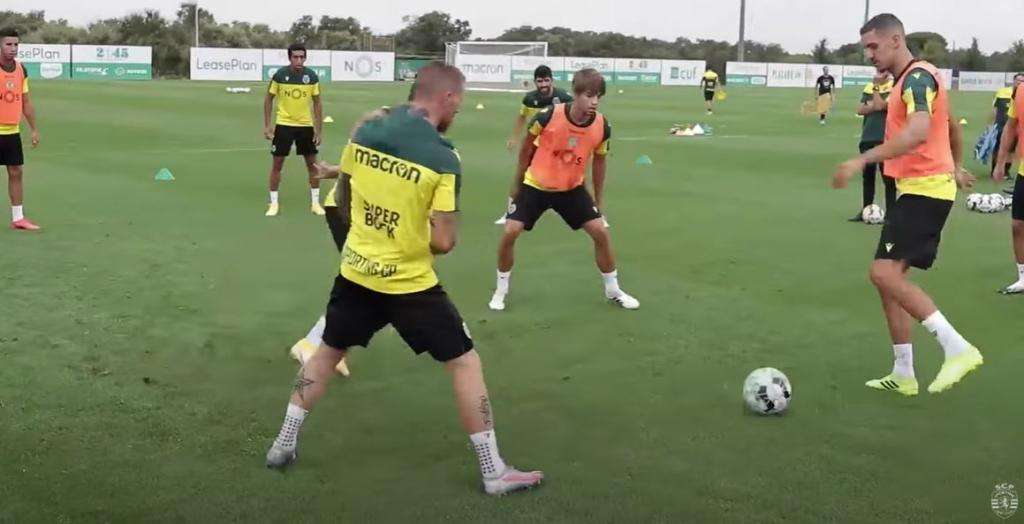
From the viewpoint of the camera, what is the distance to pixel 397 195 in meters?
4.62

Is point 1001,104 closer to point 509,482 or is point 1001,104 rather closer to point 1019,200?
point 1019,200

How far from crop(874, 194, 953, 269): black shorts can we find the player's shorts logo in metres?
1.62

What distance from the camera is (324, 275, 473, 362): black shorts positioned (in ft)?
15.6

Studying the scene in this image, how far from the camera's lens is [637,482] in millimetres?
4941

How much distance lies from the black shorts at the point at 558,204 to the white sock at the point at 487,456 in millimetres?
3781

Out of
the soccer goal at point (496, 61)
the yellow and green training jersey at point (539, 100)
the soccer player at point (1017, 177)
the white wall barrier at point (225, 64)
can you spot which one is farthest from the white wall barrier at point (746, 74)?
the soccer player at point (1017, 177)

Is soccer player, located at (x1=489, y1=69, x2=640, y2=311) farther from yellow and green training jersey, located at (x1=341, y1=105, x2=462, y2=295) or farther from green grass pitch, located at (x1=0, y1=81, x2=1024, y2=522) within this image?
yellow and green training jersey, located at (x1=341, y1=105, x2=462, y2=295)

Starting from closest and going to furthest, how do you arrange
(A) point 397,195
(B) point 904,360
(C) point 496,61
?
(A) point 397,195 → (B) point 904,360 → (C) point 496,61

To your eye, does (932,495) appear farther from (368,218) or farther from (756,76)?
(756,76)

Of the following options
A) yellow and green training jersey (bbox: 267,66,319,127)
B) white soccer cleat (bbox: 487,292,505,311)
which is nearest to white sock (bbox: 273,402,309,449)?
white soccer cleat (bbox: 487,292,505,311)

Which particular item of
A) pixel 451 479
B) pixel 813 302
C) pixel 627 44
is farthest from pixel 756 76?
pixel 451 479

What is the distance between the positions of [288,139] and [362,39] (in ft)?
223

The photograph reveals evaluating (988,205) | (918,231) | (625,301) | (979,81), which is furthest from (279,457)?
(979,81)

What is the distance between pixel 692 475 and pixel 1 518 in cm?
315
